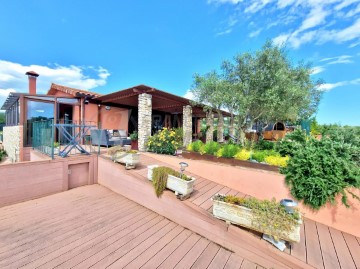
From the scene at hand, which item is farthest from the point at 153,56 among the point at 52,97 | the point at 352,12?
the point at 352,12

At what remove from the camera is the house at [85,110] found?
7078 mm

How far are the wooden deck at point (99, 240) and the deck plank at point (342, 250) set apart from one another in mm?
1354

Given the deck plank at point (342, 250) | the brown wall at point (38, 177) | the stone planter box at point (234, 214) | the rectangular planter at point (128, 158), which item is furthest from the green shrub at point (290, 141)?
the brown wall at point (38, 177)

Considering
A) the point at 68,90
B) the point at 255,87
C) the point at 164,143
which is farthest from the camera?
the point at 68,90

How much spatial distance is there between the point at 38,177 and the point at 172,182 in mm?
3963

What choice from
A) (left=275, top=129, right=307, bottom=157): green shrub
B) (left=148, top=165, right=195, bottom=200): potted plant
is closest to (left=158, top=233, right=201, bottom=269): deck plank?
(left=148, top=165, right=195, bottom=200): potted plant

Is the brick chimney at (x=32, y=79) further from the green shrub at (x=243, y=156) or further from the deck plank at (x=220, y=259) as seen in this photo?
the deck plank at (x=220, y=259)

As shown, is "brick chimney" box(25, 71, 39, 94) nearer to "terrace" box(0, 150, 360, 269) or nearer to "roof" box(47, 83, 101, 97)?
"roof" box(47, 83, 101, 97)

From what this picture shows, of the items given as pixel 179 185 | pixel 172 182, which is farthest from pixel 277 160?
pixel 172 182

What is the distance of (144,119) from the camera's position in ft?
22.9

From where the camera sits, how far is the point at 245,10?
6.32m

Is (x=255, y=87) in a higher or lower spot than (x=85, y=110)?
higher

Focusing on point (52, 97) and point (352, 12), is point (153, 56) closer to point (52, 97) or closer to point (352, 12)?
point (52, 97)

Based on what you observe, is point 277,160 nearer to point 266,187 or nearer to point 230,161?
point 266,187
